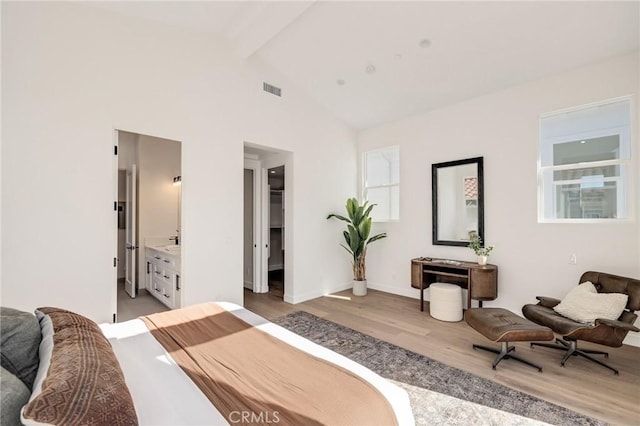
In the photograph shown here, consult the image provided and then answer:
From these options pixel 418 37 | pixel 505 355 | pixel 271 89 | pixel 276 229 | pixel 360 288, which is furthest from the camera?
pixel 276 229

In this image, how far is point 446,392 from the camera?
2209 millimetres

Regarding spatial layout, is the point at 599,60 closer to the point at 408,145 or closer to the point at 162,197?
the point at 408,145

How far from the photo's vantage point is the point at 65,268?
8.72 feet

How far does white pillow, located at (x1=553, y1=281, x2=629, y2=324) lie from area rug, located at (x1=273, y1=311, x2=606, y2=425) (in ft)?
3.45

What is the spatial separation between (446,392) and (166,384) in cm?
202

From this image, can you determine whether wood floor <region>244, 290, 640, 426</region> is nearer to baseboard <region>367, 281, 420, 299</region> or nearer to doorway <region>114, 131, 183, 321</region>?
baseboard <region>367, 281, 420, 299</region>

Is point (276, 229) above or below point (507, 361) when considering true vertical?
above

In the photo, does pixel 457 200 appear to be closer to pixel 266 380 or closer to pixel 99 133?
pixel 266 380

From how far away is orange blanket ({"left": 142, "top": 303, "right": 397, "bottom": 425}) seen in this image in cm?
104

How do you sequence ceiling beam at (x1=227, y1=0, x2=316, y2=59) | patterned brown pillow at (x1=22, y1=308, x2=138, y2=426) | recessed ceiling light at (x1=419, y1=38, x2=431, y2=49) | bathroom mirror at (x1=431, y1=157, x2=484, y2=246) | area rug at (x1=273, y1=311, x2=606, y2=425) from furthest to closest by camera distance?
bathroom mirror at (x1=431, y1=157, x2=484, y2=246) → recessed ceiling light at (x1=419, y1=38, x2=431, y2=49) → ceiling beam at (x1=227, y1=0, x2=316, y2=59) → area rug at (x1=273, y1=311, x2=606, y2=425) → patterned brown pillow at (x1=22, y1=308, x2=138, y2=426)

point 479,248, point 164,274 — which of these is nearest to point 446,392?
point 479,248

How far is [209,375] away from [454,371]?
2.19 m

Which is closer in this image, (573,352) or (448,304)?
(573,352)

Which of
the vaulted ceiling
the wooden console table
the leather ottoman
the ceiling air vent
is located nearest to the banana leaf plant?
the wooden console table
